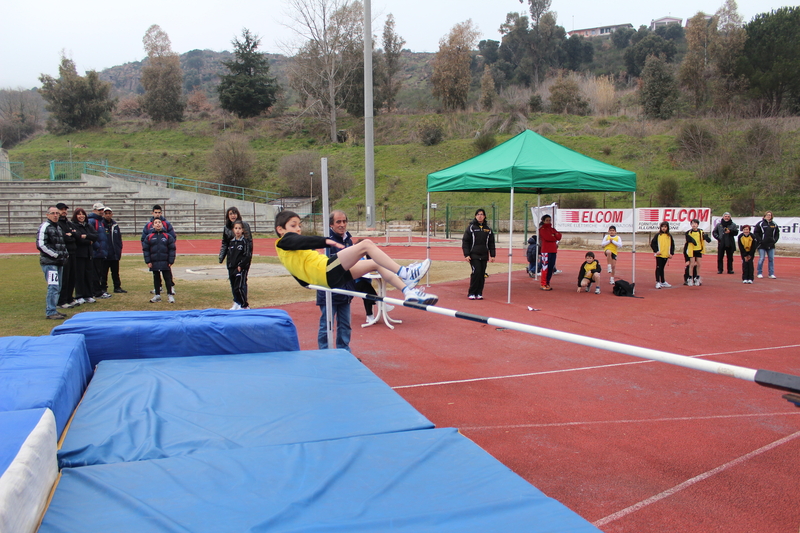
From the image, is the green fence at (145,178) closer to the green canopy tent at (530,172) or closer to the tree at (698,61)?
the green canopy tent at (530,172)

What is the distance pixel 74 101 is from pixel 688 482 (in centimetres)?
6493

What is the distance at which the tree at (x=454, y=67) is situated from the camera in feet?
183

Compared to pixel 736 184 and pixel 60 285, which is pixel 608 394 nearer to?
pixel 60 285

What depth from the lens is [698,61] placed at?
1868 inches

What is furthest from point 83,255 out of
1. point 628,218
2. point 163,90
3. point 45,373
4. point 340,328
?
point 163,90

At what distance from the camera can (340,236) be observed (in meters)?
6.53

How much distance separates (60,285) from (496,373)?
24.7 ft

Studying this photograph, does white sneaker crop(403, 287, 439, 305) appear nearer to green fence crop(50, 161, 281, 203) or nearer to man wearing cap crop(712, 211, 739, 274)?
man wearing cap crop(712, 211, 739, 274)

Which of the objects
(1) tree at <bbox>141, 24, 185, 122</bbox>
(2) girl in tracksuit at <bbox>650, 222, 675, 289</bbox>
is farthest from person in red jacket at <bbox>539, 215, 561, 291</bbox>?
(1) tree at <bbox>141, 24, 185, 122</bbox>

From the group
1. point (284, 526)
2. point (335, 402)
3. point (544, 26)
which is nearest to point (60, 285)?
point (335, 402)

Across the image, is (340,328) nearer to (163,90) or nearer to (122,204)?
(122,204)

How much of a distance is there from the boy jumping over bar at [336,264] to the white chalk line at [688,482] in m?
2.12

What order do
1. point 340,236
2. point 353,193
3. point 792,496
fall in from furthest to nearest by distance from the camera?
point 353,193 → point 340,236 → point 792,496

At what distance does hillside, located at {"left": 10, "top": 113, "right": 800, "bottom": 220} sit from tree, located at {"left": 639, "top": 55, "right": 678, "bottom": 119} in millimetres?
2580
